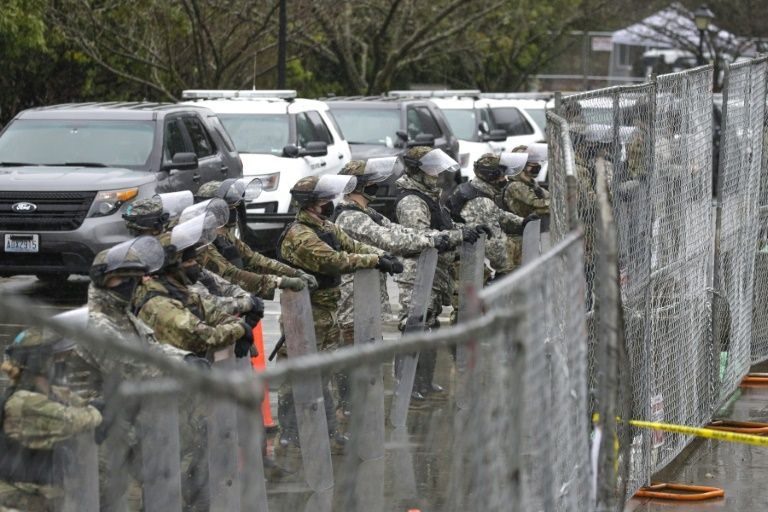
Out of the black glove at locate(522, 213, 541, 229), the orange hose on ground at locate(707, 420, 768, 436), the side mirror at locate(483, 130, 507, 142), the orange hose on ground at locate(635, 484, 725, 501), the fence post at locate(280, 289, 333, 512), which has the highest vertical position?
the side mirror at locate(483, 130, 507, 142)

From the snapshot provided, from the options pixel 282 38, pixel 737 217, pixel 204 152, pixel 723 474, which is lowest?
pixel 723 474

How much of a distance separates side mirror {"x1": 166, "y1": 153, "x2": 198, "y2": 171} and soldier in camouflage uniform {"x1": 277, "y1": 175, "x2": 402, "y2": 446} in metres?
5.78

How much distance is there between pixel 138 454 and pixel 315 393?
4.12ft

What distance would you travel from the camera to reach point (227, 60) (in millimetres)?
28078

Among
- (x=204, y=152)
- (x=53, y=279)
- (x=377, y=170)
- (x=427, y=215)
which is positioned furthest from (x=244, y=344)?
(x=204, y=152)

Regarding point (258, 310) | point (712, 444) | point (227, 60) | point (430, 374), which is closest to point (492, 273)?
point (712, 444)

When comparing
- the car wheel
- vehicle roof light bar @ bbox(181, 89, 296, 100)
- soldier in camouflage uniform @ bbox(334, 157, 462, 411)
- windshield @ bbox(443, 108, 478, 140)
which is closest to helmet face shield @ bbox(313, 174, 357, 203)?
soldier in camouflage uniform @ bbox(334, 157, 462, 411)

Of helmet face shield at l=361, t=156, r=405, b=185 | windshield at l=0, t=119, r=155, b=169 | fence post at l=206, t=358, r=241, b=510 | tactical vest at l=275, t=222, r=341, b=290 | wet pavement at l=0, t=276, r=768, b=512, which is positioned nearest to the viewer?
fence post at l=206, t=358, r=241, b=510

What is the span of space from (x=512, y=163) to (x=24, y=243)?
4.77 metres

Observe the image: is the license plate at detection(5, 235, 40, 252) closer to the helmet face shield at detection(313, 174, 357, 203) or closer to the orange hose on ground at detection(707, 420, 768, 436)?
the helmet face shield at detection(313, 174, 357, 203)

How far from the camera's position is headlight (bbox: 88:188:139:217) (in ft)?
45.6

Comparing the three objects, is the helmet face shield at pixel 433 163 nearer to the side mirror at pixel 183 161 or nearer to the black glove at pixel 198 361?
the side mirror at pixel 183 161

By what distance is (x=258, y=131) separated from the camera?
18.5m

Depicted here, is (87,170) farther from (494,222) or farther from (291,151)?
(494,222)
